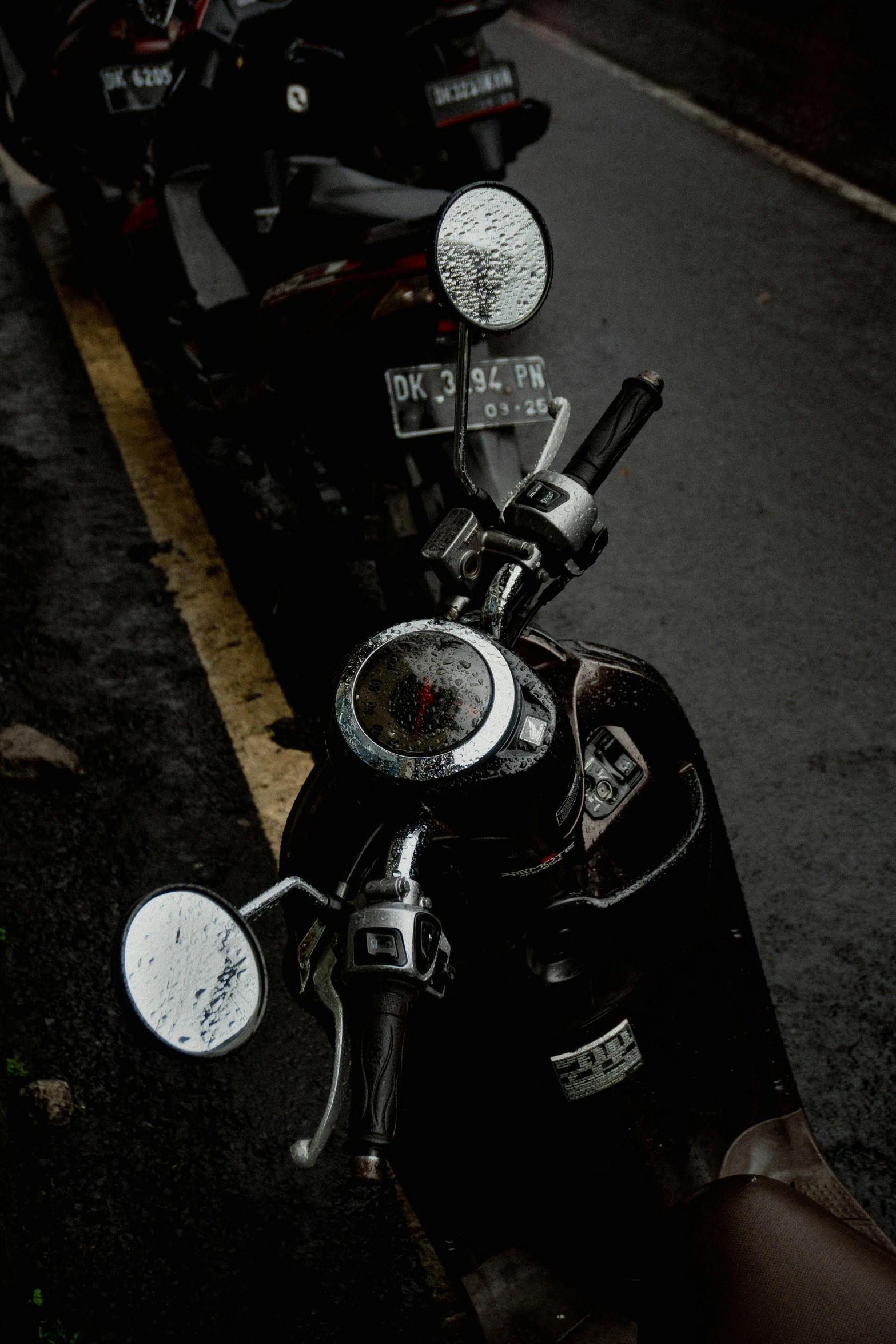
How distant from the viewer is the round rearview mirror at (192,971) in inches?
39.9

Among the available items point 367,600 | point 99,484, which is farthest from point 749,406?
point 99,484

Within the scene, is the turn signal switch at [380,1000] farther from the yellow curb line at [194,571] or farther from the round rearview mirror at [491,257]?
the yellow curb line at [194,571]

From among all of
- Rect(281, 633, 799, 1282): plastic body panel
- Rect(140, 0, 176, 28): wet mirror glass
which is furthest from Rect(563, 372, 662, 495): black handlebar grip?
Rect(140, 0, 176, 28): wet mirror glass

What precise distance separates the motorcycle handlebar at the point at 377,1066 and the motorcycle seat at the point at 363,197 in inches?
97.6

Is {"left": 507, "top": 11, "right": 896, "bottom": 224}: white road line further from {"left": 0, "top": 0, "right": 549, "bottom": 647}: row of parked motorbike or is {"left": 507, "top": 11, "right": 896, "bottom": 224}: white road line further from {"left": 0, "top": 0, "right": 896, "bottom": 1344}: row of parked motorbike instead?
{"left": 0, "top": 0, "right": 896, "bottom": 1344}: row of parked motorbike

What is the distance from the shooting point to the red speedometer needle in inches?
45.4

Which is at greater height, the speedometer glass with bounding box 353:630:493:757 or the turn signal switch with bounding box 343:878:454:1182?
the speedometer glass with bounding box 353:630:493:757

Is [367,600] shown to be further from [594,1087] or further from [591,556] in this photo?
[594,1087]

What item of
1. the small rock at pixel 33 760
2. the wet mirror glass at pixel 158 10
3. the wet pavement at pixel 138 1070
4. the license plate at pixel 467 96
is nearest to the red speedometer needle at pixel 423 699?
the wet pavement at pixel 138 1070

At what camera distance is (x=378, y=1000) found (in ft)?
3.26

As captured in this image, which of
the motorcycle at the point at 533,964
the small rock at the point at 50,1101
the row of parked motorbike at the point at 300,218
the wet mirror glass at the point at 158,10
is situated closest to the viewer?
the motorcycle at the point at 533,964

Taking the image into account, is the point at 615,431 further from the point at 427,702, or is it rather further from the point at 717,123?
the point at 717,123

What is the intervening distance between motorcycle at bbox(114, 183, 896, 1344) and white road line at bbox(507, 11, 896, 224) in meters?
4.76

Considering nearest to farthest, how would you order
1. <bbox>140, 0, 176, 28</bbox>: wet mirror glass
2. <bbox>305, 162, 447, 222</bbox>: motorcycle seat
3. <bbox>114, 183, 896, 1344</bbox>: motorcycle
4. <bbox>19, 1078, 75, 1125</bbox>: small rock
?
1. <bbox>114, 183, 896, 1344</bbox>: motorcycle
2. <bbox>19, 1078, 75, 1125</bbox>: small rock
3. <bbox>305, 162, 447, 222</bbox>: motorcycle seat
4. <bbox>140, 0, 176, 28</bbox>: wet mirror glass
